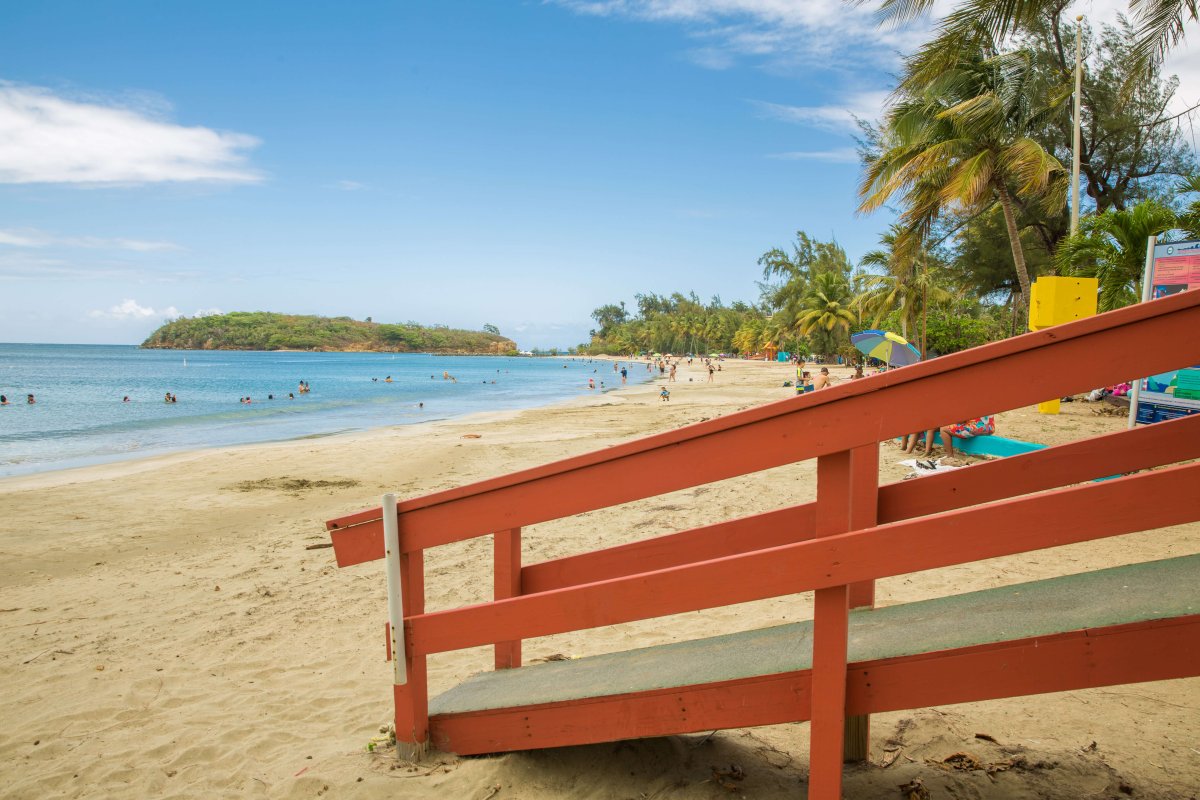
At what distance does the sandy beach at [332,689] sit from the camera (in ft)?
8.52

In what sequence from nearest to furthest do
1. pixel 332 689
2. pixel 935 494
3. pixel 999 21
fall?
1. pixel 935 494
2. pixel 332 689
3. pixel 999 21

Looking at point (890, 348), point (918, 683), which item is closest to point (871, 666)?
point (918, 683)

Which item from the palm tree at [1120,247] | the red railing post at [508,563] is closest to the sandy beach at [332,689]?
the red railing post at [508,563]

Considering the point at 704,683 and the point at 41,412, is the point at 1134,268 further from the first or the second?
the point at 41,412

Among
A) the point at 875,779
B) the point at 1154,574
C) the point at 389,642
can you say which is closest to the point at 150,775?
the point at 389,642

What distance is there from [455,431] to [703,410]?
348 inches

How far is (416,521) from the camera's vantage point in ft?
8.30

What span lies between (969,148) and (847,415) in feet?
62.8

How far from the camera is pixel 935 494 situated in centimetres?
242

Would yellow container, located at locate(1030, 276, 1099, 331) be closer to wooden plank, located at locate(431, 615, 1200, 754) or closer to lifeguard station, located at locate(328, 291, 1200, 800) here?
lifeguard station, located at locate(328, 291, 1200, 800)

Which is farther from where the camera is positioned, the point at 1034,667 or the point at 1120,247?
the point at 1120,247

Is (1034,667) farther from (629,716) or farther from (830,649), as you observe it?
(629,716)

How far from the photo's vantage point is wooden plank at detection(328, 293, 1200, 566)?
1.55 meters

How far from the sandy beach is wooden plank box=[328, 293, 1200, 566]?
3.54 feet
